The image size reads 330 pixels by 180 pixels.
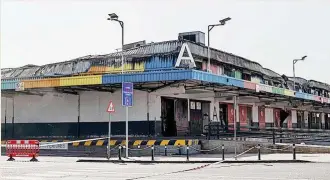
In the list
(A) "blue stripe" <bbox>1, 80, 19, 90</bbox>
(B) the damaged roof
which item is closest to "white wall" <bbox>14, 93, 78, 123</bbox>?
(B) the damaged roof

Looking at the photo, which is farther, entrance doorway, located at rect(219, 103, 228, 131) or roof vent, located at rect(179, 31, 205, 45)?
entrance doorway, located at rect(219, 103, 228, 131)

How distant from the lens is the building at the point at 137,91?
27.0m

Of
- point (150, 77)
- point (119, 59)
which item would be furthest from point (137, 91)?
point (150, 77)

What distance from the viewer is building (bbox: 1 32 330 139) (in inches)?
1063

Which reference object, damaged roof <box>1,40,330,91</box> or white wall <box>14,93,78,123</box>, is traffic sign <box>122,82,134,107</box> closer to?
damaged roof <box>1,40,330,91</box>

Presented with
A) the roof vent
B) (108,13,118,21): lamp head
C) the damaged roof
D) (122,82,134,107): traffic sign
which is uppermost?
the roof vent

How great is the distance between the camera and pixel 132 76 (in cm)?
2570

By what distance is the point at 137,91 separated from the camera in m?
29.3

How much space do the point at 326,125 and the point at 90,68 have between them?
134 ft

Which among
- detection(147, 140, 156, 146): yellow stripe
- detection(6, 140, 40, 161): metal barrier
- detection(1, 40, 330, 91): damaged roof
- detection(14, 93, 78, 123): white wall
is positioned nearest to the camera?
detection(6, 140, 40, 161): metal barrier

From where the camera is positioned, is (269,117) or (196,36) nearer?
(196,36)

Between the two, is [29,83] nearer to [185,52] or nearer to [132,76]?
[132,76]

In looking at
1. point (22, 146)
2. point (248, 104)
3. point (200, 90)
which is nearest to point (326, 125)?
point (248, 104)

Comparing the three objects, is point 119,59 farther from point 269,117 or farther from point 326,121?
point 326,121
